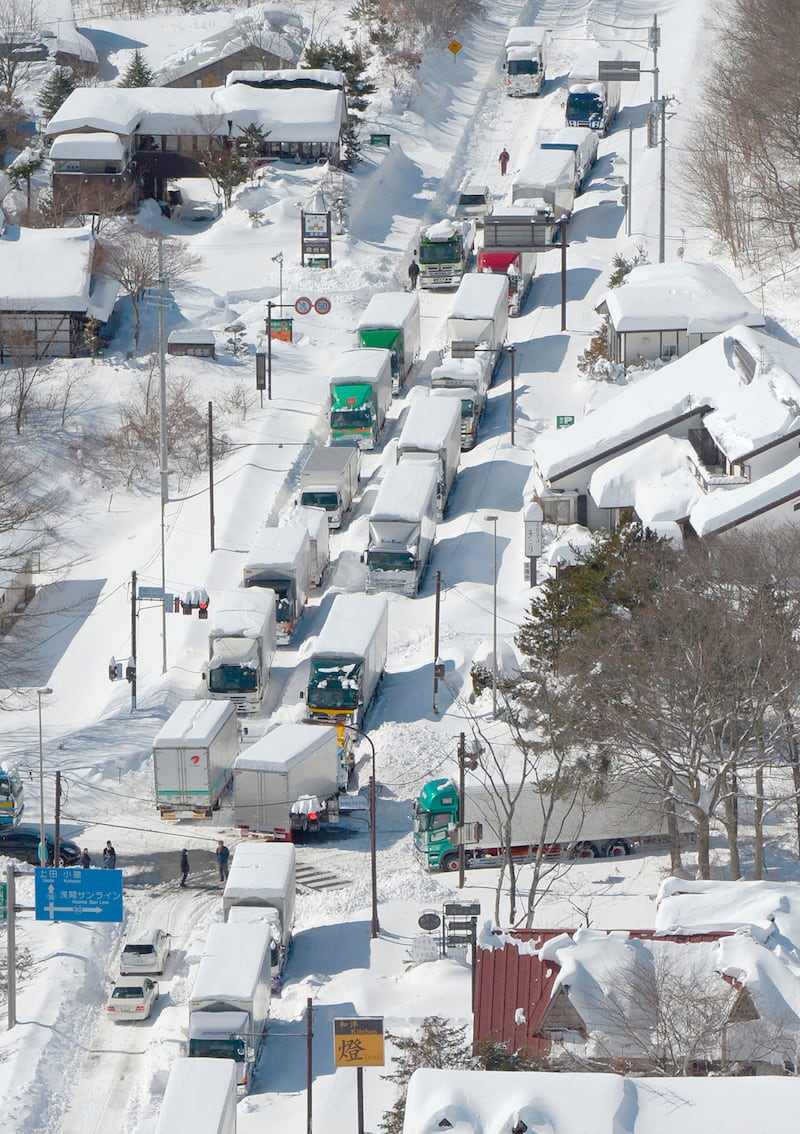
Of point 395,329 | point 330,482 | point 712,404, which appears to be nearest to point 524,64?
point 395,329

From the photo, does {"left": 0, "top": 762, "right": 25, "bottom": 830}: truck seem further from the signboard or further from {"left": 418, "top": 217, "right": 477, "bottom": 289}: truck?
{"left": 418, "top": 217, "right": 477, "bottom": 289}: truck

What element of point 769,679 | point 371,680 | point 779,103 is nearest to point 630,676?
point 769,679

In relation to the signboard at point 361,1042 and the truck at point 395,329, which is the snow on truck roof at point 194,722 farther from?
the truck at point 395,329

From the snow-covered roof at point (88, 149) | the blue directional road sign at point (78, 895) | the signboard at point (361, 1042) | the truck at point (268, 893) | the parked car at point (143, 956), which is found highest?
the signboard at point (361, 1042)

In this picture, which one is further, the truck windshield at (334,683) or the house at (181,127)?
the house at (181,127)

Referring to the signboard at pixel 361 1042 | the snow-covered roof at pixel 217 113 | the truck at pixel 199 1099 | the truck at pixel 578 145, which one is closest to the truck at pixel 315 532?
the truck at pixel 199 1099

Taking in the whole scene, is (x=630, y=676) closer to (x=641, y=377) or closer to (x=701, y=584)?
(x=701, y=584)

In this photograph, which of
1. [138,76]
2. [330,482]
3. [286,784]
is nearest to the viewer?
[286,784]

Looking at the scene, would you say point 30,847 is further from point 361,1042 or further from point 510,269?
point 510,269
